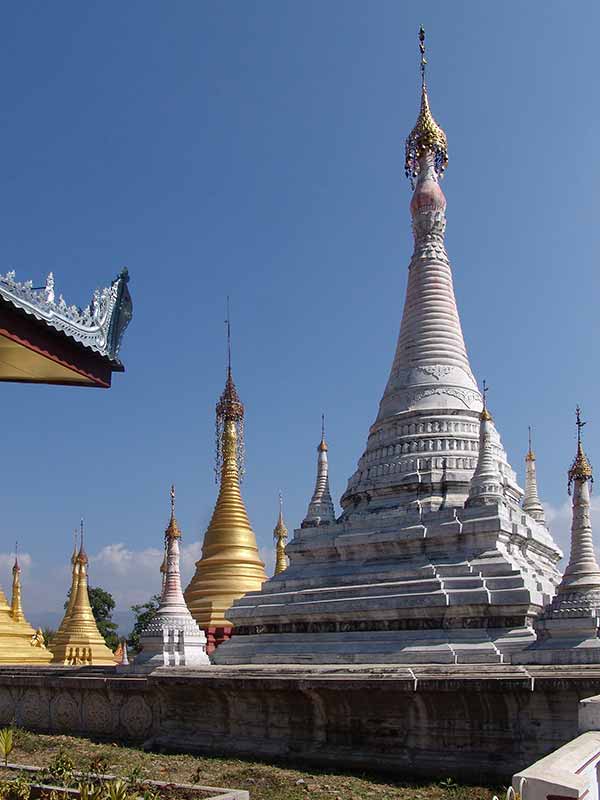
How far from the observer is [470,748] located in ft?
45.5

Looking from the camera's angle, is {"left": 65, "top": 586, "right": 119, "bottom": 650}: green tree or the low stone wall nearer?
the low stone wall

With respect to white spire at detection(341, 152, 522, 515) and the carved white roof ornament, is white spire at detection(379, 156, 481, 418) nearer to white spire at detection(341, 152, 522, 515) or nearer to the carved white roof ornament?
white spire at detection(341, 152, 522, 515)

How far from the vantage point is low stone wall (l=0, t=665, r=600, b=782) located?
1343 cm

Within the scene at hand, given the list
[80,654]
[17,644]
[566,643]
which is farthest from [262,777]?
[80,654]

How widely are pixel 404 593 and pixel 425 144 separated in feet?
50.8

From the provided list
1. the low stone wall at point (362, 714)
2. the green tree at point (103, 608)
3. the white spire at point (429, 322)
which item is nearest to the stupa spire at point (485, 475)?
the white spire at point (429, 322)

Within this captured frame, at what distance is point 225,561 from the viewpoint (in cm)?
3259

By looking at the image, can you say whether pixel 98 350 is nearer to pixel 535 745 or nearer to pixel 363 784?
pixel 363 784

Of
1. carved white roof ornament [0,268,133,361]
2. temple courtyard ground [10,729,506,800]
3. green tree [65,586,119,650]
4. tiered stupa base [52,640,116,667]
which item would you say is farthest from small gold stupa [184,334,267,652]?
green tree [65,586,119,650]

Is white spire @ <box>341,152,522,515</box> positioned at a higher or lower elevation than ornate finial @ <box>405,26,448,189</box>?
lower

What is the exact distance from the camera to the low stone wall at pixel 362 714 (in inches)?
529

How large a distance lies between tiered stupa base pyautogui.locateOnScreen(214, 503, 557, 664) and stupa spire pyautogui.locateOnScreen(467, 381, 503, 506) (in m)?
0.31

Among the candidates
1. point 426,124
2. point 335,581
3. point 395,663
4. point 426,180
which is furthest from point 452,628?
point 426,124

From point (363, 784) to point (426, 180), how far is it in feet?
66.4
